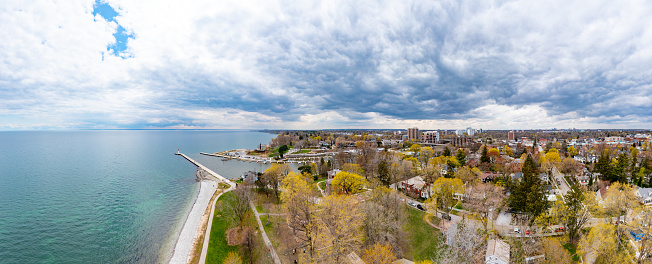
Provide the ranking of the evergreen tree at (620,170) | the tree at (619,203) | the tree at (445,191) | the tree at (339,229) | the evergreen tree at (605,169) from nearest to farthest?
1. the tree at (339,229)
2. the tree at (619,203)
3. the tree at (445,191)
4. the evergreen tree at (620,170)
5. the evergreen tree at (605,169)

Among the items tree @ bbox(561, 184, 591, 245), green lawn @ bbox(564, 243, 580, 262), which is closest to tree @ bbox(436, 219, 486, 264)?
green lawn @ bbox(564, 243, 580, 262)

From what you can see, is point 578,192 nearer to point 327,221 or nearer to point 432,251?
point 432,251

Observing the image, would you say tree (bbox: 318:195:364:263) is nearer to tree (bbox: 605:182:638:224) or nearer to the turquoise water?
the turquoise water

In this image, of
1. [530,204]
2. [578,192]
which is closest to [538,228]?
[530,204]

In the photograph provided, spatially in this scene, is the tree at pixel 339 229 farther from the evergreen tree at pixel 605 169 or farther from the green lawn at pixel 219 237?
the evergreen tree at pixel 605 169

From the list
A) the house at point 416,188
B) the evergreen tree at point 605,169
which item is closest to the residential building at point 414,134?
the evergreen tree at point 605,169

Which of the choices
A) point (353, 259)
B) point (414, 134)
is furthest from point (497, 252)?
point (414, 134)
